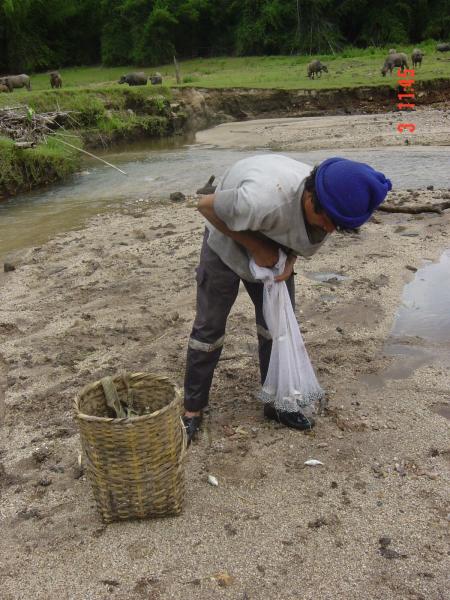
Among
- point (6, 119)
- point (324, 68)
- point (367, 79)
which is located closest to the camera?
point (6, 119)

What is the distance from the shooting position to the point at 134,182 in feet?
38.6

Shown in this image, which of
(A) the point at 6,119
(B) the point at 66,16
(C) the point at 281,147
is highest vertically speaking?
(B) the point at 66,16

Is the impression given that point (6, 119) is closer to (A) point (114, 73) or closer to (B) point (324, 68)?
(B) point (324, 68)

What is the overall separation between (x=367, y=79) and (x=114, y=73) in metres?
17.5

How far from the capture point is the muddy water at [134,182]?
9078 mm

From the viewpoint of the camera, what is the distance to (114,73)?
3356 cm

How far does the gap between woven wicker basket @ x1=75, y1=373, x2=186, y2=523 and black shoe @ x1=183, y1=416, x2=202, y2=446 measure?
1.44 ft

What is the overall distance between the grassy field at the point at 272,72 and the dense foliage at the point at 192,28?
1.60m

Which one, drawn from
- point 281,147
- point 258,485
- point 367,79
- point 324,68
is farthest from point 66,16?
point 258,485

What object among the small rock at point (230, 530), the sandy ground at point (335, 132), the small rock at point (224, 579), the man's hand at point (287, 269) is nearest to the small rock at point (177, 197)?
the sandy ground at point (335, 132)

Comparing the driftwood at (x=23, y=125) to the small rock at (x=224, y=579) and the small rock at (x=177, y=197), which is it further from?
the small rock at (x=224, y=579)

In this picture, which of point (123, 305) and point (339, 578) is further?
point (123, 305)

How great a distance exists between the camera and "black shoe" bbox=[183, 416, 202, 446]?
132 inches

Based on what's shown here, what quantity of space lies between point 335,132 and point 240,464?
43.0ft
